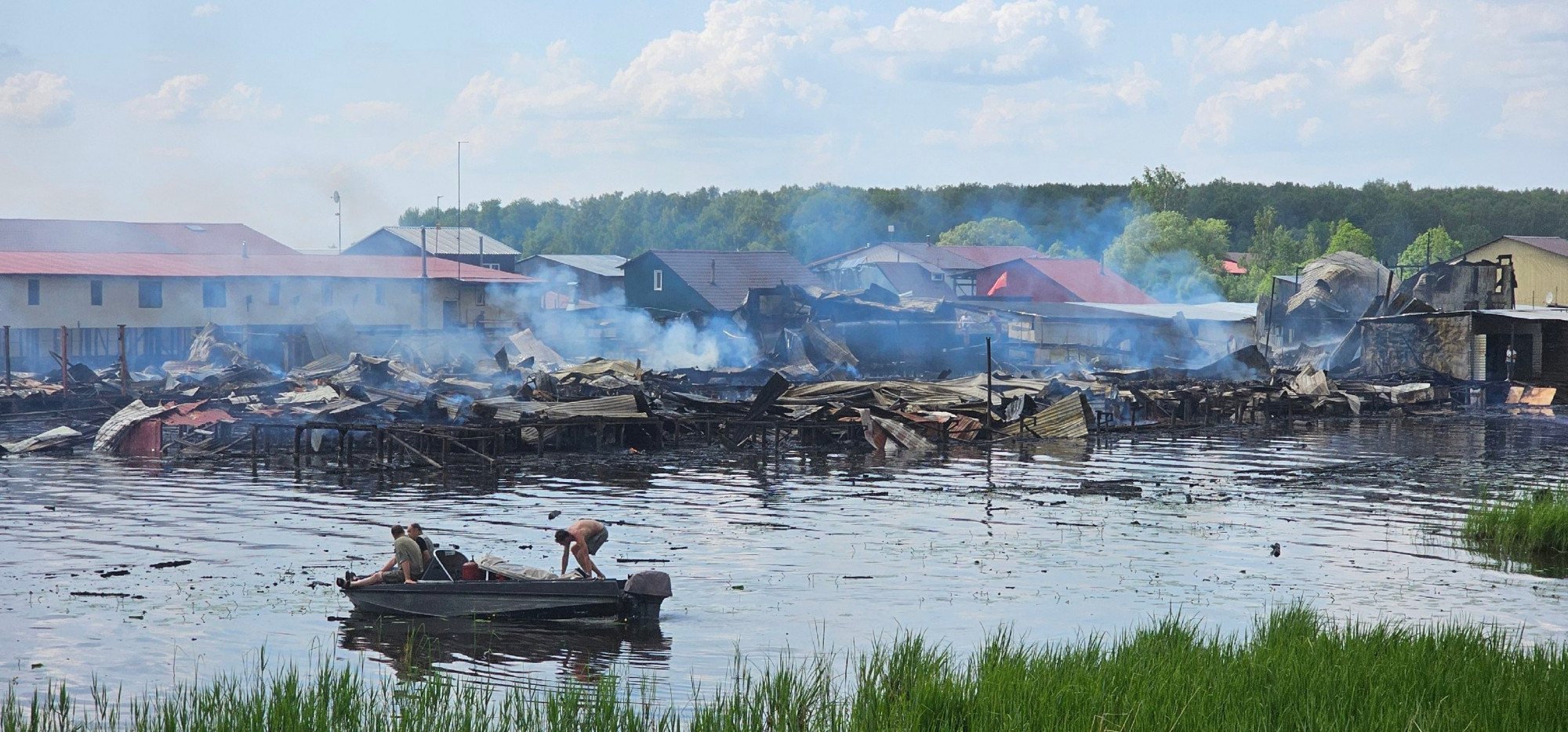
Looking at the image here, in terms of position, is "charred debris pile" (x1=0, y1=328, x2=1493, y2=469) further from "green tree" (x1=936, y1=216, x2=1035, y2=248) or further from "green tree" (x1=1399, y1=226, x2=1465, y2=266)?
"green tree" (x1=936, y1=216, x2=1035, y2=248)

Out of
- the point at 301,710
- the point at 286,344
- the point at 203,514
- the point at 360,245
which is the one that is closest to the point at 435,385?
the point at 286,344

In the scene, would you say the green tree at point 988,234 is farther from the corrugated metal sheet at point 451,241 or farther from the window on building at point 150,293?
the window on building at point 150,293

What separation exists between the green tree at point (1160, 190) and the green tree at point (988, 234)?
600 inches

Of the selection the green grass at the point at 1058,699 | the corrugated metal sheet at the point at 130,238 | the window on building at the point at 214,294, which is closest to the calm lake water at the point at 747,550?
the green grass at the point at 1058,699

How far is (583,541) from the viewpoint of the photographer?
19.0 metres

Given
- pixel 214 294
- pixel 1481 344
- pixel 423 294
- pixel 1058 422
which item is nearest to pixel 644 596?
pixel 1058 422

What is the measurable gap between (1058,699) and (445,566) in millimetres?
10257

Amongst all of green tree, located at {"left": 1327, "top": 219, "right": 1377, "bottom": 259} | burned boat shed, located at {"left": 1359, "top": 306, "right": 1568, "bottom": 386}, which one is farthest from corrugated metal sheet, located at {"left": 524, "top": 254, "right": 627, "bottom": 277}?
green tree, located at {"left": 1327, "top": 219, "right": 1377, "bottom": 259}

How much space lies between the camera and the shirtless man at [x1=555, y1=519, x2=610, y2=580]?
18844 millimetres

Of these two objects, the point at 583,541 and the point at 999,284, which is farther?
the point at 999,284

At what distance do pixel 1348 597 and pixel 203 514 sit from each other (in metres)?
21.1

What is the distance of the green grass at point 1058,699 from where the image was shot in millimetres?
10906

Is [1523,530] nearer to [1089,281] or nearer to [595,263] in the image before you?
[1089,281]

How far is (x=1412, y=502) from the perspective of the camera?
30062 mm
